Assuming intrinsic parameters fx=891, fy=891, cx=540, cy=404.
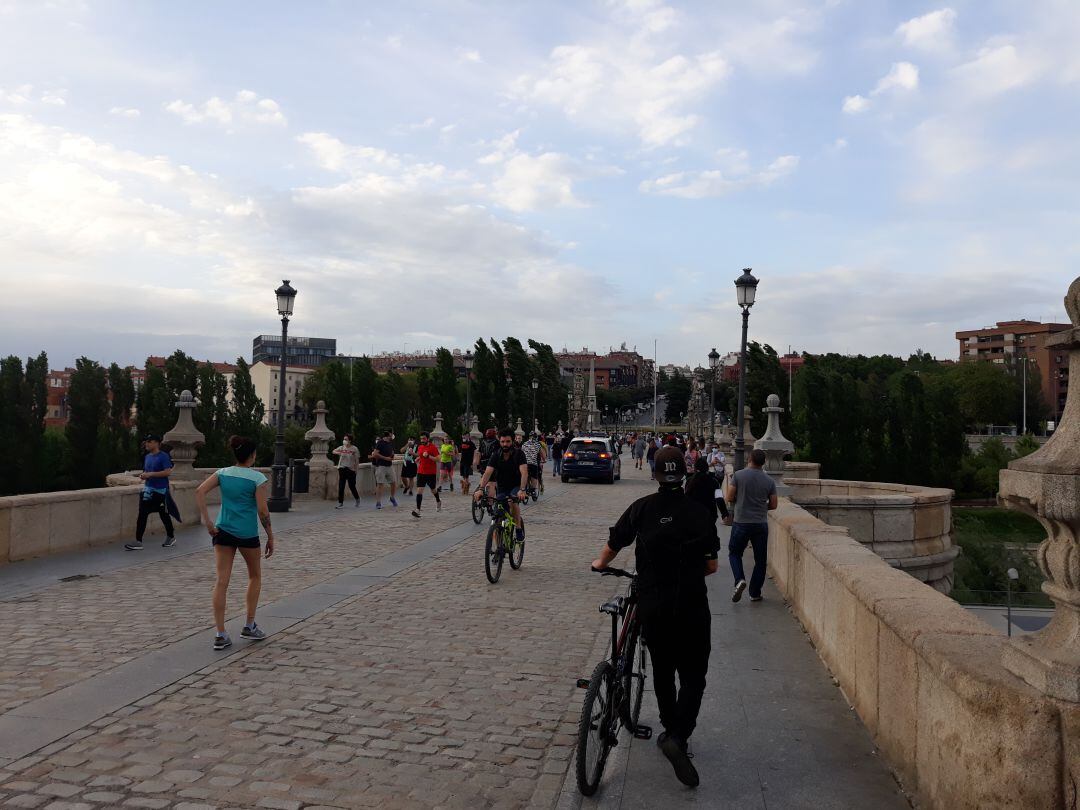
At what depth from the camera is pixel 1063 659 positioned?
302 centimetres

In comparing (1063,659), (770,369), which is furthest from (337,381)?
(1063,659)

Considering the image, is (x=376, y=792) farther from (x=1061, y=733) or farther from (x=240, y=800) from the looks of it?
(x=1061, y=733)

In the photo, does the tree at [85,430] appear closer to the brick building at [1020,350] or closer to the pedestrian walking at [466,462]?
the pedestrian walking at [466,462]

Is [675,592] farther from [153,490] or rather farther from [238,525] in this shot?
[153,490]

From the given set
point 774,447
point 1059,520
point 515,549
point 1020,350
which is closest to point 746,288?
point 774,447

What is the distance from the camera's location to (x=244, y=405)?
6306 cm

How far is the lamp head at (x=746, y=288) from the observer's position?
67.4 ft

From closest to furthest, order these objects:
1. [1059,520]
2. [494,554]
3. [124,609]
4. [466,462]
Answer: [1059,520], [124,609], [494,554], [466,462]

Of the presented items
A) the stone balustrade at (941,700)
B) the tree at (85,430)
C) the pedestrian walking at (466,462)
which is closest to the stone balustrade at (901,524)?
the stone balustrade at (941,700)

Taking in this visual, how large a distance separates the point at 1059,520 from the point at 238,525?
18.9ft

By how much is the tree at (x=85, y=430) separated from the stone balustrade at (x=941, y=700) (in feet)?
178

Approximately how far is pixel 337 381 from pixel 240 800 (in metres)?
58.8

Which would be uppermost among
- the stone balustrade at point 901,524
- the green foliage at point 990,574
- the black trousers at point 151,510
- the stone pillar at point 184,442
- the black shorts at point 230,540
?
the stone pillar at point 184,442

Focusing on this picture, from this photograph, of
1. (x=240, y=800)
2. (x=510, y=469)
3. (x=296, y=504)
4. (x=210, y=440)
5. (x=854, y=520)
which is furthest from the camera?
(x=210, y=440)
